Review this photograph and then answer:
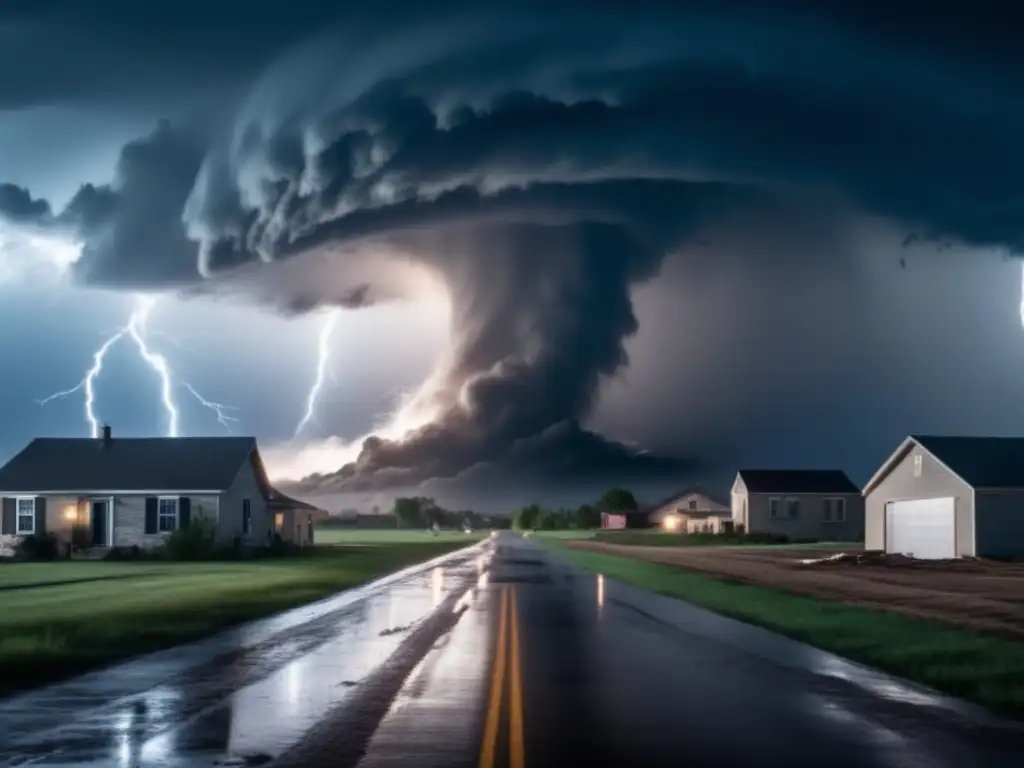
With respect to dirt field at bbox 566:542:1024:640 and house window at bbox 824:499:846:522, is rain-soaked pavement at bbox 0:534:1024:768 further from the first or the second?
house window at bbox 824:499:846:522

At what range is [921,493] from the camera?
60.3 m

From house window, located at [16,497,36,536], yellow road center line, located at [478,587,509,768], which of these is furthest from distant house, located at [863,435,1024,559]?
house window, located at [16,497,36,536]

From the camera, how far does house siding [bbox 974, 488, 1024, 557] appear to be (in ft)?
180

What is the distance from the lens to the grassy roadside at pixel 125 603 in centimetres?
1928

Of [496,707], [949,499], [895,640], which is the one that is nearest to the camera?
[496,707]

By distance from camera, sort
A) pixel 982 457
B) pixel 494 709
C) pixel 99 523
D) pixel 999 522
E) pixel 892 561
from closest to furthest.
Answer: pixel 494 709
pixel 892 561
pixel 999 522
pixel 982 457
pixel 99 523

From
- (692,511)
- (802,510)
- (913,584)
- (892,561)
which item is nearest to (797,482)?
(802,510)

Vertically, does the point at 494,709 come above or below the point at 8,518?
above

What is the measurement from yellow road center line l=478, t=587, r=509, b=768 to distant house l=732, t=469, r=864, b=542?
83581 mm

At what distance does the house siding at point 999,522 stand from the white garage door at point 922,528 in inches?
68.4

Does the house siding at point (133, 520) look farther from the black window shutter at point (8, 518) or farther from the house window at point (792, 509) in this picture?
the house window at point (792, 509)

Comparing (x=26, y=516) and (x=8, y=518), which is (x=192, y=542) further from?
(x=8, y=518)

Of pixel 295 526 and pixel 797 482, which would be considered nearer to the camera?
pixel 295 526

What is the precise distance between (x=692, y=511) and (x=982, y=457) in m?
85.3
